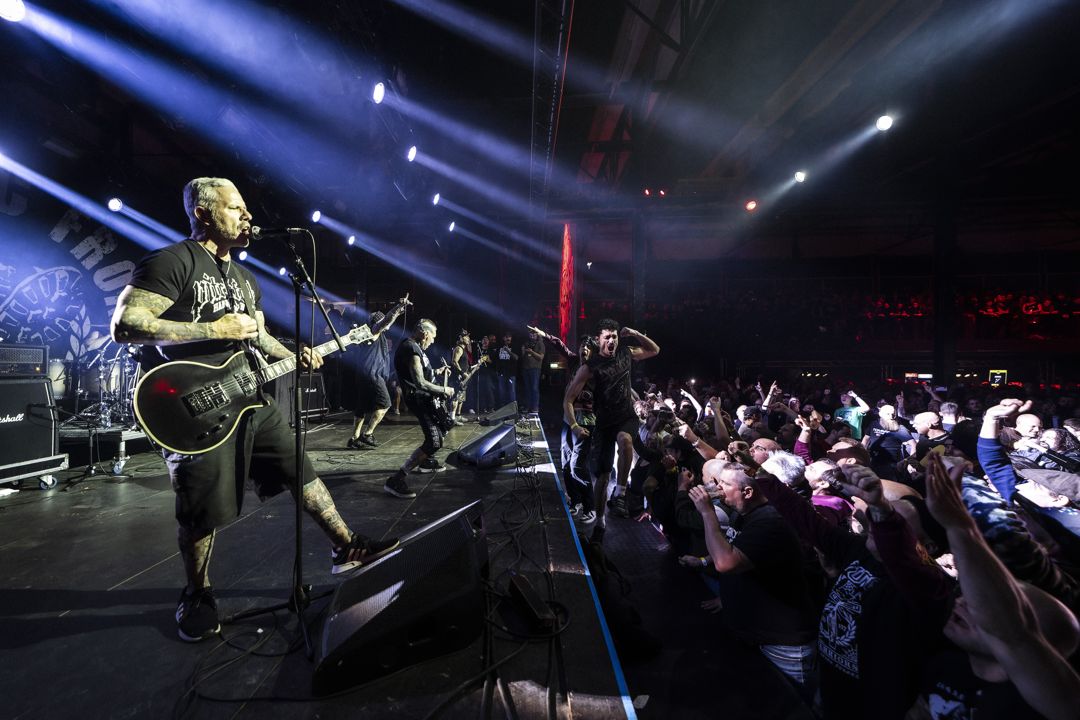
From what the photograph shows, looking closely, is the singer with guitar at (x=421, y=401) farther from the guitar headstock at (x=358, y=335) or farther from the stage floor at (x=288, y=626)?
the guitar headstock at (x=358, y=335)

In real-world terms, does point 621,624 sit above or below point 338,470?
below

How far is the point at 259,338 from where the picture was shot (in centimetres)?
190

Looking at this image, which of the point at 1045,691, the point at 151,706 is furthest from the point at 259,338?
the point at 1045,691

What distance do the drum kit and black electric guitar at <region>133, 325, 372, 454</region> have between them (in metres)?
5.72

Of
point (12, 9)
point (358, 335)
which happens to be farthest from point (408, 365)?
point (12, 9)

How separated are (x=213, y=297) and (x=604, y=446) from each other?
303 cm

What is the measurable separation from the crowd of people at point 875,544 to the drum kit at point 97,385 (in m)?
6.49

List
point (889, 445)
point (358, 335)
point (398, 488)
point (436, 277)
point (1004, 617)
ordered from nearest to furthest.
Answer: point (1004, 617), point (358, 335), point (398, 488), point (889, 445), point (436, 277)

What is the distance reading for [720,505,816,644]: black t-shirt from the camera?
2305 mm

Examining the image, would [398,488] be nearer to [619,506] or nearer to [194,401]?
[194,401]

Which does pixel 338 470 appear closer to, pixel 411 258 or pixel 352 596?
pixel 352 596

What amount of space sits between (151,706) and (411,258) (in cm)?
1329

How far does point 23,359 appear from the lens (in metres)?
4.64

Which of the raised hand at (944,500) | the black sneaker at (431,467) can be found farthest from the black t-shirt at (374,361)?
the raised hand at (944,500)
